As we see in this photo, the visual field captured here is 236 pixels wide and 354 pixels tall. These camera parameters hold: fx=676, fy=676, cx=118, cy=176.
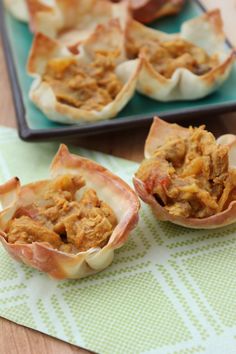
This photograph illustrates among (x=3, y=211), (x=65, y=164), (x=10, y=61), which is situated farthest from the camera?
(x=10, y=61)

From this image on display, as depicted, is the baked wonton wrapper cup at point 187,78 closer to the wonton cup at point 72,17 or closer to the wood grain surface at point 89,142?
the wood grain surface at point 89,142

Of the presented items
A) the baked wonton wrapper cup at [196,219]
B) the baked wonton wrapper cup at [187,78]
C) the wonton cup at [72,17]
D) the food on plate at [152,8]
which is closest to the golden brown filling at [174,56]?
the baked wonton wrapper cup at [187,78]

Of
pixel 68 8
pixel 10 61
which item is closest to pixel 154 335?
pixel 10 61

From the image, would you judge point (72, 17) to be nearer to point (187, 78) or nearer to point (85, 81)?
point (85, 81)

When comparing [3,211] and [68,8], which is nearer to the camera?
[3,211]

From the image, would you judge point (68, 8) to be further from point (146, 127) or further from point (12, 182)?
point (12, 182)

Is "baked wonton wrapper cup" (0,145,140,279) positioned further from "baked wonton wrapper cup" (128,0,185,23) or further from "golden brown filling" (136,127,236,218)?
"baked wonton wrapper cup" (128,0,185,23)

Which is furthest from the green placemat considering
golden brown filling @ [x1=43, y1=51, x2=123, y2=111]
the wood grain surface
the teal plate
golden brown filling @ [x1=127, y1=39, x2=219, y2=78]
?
golden brown filling @ [x1=127, y1=39, x2=219, y2=78]

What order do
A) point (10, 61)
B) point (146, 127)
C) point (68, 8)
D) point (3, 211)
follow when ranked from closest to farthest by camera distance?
point (3, 211) → point (146, 127) → point (10, 61) → point (68, 8)
